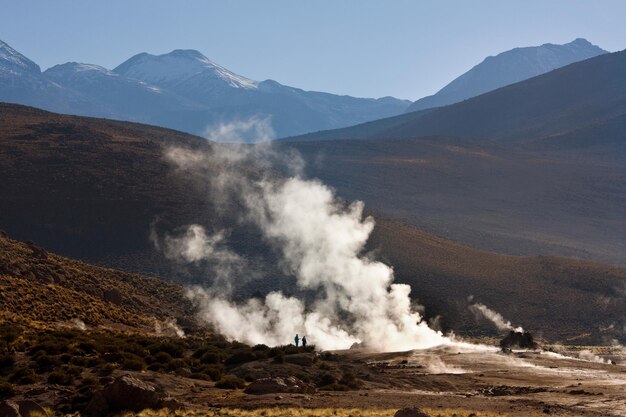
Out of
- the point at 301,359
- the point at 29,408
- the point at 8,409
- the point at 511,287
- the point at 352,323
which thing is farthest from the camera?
the point at 511,287

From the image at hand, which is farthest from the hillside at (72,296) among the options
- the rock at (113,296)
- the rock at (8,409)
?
the rock at (8,409)

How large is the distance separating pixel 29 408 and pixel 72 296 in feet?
90.7

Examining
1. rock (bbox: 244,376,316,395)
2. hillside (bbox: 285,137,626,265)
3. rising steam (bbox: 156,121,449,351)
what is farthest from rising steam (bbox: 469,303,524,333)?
rock (bbox: 244,376,316,395)

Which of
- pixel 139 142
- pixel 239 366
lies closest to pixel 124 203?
pixel 139 142

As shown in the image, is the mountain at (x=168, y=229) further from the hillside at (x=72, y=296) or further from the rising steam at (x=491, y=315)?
the hillside at (x=72, y=296)

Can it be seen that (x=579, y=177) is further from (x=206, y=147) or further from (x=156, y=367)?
(x=156, y=367)

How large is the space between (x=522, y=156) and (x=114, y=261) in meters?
137

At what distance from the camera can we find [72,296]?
1976 inches

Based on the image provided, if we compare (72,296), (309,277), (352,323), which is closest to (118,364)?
(72,296)

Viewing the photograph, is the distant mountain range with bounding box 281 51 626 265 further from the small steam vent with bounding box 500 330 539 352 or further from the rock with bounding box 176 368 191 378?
the rock with bounding box 176 368 191 378

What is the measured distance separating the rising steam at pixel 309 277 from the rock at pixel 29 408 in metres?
29.8

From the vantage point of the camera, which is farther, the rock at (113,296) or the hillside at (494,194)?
the hillside at (494,194)

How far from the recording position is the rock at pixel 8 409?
22.2 meters

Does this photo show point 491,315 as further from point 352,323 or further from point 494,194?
point 494,194
